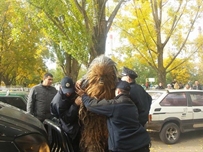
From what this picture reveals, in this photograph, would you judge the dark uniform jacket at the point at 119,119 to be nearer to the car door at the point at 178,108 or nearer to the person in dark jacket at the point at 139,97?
the person in dark jacket at the point at 139,97

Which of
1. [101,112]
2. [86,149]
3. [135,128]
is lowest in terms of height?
[86,149]

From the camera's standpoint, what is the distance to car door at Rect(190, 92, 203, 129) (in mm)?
8133

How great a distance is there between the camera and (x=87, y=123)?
9.29 ft

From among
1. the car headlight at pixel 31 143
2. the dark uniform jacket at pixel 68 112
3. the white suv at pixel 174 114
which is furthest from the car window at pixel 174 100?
the car headlight at pixel 31 143

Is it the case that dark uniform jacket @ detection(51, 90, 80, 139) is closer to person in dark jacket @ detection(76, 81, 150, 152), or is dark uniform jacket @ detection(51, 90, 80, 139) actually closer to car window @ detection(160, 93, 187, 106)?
person in dark jacket @ detection(76, 81, 150, 152)

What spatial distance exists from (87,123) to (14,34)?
9.15 meters

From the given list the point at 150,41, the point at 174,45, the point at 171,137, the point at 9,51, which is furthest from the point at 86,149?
the point at 9,51

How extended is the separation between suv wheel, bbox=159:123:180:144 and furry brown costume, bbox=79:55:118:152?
513 centimetres

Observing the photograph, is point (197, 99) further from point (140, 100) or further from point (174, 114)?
point (140, 100)

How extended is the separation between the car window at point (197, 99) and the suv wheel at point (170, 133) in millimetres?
985

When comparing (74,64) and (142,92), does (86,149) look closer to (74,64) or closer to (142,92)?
(142,92)

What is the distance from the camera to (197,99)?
8438mm

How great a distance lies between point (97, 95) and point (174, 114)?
216 inches

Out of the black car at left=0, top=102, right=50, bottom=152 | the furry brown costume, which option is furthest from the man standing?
the black car at left=0, top=102, right=50, bottom=152
